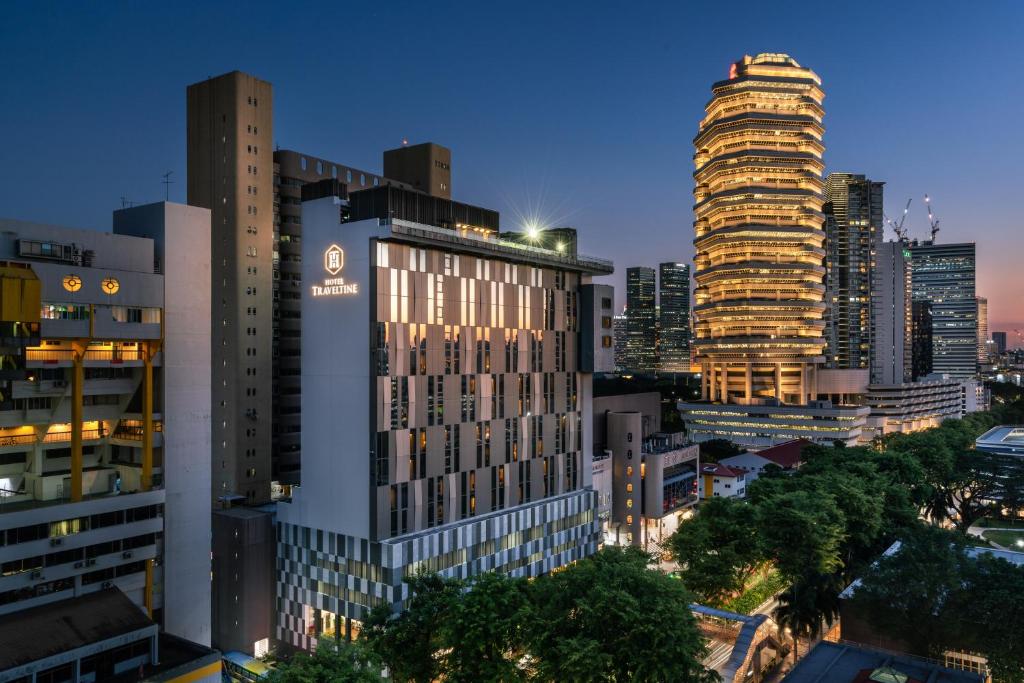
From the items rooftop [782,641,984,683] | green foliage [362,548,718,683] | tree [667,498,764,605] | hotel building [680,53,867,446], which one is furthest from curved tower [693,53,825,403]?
green foliage [362,548,718,683]

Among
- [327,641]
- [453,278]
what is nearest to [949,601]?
[327,641]

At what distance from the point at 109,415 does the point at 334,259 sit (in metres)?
20.7

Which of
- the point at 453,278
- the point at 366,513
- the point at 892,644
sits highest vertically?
the point at 453,278

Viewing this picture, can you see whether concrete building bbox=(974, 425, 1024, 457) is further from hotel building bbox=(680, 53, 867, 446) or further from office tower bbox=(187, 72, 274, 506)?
office tower bbox=(187, 72, 274, 506)

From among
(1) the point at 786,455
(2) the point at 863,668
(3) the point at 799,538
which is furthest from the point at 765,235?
(2) the point at 863,668

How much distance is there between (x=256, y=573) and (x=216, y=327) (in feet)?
155

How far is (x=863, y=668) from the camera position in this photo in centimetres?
4597

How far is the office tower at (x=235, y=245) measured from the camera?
3898 inches

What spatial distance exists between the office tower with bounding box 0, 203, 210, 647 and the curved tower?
6394 inches

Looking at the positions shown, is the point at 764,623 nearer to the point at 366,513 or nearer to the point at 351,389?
the point at 366,513

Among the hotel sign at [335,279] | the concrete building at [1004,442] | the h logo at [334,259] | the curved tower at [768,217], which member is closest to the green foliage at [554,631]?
the hotel sign at [335,279]

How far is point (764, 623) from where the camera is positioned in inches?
2126

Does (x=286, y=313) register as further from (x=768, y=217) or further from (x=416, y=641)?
(x=768, y=217)

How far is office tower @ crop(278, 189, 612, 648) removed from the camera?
57844 millimetres
